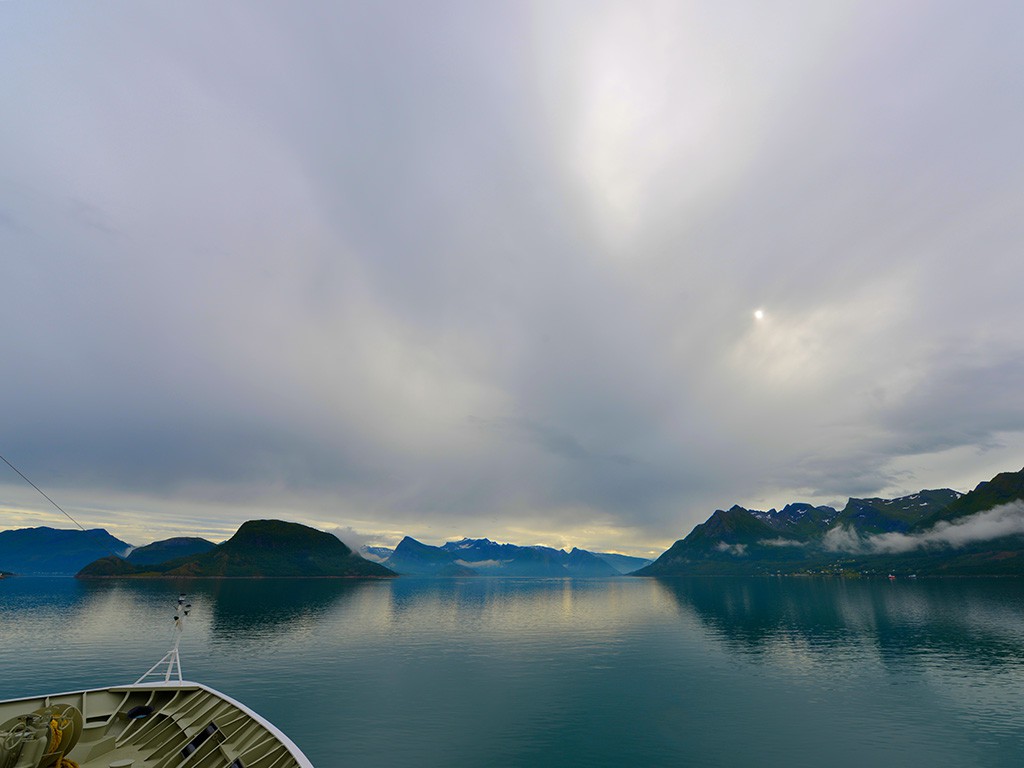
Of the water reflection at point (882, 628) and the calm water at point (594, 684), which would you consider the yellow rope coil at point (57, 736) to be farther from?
the water reflection at point (882, 628)

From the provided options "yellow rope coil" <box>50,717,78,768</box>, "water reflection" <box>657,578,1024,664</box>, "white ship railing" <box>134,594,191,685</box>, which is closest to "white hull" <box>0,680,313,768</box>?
"yellow rope coil" <box>50,717,78,768</box>

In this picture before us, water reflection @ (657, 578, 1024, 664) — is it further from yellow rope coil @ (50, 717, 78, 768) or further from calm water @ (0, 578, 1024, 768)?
yellow rope coil @ (50, 717, 78, 768)

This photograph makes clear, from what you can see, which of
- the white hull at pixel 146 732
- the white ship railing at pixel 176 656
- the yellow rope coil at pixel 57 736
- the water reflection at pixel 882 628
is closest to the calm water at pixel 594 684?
the water reflection at pixel 882 628

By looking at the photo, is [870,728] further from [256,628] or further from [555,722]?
[256,628]

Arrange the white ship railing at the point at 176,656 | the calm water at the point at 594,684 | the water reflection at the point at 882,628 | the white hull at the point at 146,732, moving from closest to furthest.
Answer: the white hull at the point at 146,732
the white ship railing at the point at 176,656
the calm water at the point at 594,684
the water reflection at the point at 882,628

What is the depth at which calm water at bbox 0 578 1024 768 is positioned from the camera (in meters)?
41.9

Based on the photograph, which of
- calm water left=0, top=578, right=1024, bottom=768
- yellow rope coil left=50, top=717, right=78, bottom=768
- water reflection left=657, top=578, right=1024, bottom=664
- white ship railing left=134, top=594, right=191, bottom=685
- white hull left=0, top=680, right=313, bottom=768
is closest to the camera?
white hull left=0, top=680, right=313, bottom=768

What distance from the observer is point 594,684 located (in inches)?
2579

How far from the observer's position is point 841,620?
144250 millimetres

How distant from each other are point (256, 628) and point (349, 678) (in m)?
77.7

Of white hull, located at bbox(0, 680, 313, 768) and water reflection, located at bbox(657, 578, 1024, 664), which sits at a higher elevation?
white hull, located at bbox(0, 680, 313, 768)

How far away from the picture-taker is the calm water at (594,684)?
41906mm

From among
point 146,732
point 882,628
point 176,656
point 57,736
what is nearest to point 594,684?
point 176,656

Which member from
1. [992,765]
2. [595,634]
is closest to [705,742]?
[992,765]
